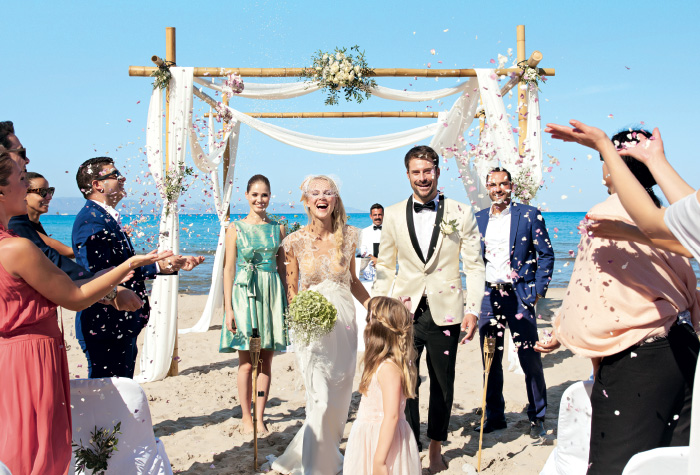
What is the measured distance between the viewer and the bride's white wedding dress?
3.88 m

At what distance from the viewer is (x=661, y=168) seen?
1.87 meters

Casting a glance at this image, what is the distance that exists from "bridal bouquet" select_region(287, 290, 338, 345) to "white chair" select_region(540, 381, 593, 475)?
1.54 metres

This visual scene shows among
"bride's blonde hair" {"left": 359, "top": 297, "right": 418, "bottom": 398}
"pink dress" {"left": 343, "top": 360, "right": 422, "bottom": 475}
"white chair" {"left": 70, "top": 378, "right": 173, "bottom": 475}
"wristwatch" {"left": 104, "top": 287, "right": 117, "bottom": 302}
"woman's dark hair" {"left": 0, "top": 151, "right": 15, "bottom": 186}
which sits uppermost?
"woman's dark hair" {"left": 0, "top": 151, "right": 15, "bottom": 186}

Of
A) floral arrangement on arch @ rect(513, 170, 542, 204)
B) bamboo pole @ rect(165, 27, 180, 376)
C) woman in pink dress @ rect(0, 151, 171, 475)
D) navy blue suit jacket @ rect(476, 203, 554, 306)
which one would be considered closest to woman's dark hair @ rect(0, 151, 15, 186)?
woman in pink dress @ rect(0, 151, 171, 475)

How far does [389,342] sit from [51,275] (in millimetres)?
1821

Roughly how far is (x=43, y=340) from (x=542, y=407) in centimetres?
383

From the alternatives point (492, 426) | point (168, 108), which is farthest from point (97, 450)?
point (168, 108)

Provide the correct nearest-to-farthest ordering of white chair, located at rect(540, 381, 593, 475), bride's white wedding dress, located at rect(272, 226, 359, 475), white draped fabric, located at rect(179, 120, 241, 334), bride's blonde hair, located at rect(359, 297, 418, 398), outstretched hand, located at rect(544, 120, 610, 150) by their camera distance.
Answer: outstretched hand, located at rect(544, 120, 610, 150)
white chair, located at rect(540, 381, 593, 475)
bride's blonde hair, located at rect(359, 297, 418, 398)
bride's white wedding dress, located at rect(272, 226, 359, 475)
white draped fabric, located at rect(179, 120, 241, 334)

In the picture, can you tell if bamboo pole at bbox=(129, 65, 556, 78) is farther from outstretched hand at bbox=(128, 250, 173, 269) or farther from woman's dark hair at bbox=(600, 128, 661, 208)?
woman's dark hair at bbox=(600, 128, 661, 208)

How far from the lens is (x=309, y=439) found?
3881 millimetres

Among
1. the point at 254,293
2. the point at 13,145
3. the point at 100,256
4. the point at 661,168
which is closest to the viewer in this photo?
the point at 661,168

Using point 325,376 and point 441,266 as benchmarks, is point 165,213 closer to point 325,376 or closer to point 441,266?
point 325,376

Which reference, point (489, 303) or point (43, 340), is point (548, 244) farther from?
point (43, 340)

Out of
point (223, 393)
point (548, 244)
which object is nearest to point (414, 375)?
point (548, 244)
